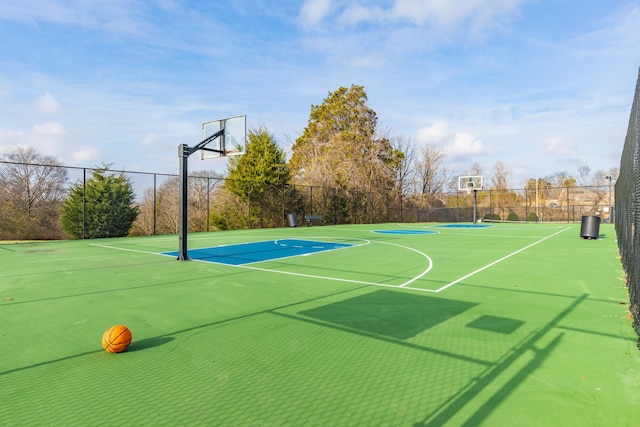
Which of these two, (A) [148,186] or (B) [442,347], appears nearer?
(B) [442,347]

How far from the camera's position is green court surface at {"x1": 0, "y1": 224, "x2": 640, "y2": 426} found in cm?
244

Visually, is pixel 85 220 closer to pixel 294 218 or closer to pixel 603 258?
pixel 294 218

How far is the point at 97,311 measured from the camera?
4727 mm

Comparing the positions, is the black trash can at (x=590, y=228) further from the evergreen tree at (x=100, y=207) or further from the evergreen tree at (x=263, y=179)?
the evergreen tree at (x=100, y=207)

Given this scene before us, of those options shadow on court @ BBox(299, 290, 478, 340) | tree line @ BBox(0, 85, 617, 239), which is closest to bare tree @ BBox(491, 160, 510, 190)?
tree line @ BBox(0, 85, 617, 239)

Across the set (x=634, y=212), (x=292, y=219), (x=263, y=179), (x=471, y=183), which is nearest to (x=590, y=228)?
(x=634, y=212)

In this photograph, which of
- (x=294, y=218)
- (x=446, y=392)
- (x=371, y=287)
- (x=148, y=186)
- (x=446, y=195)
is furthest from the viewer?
(x=446, y=195)

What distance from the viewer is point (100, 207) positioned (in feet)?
53.9

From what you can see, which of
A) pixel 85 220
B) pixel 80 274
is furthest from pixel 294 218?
pixel 80 274

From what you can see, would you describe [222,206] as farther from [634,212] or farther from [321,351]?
[634,212]

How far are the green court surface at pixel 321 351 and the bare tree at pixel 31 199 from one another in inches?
485

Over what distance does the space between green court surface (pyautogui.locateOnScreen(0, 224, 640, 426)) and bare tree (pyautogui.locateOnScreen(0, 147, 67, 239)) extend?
40.5ft

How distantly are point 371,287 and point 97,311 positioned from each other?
3.84 meters

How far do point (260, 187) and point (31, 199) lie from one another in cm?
1114
